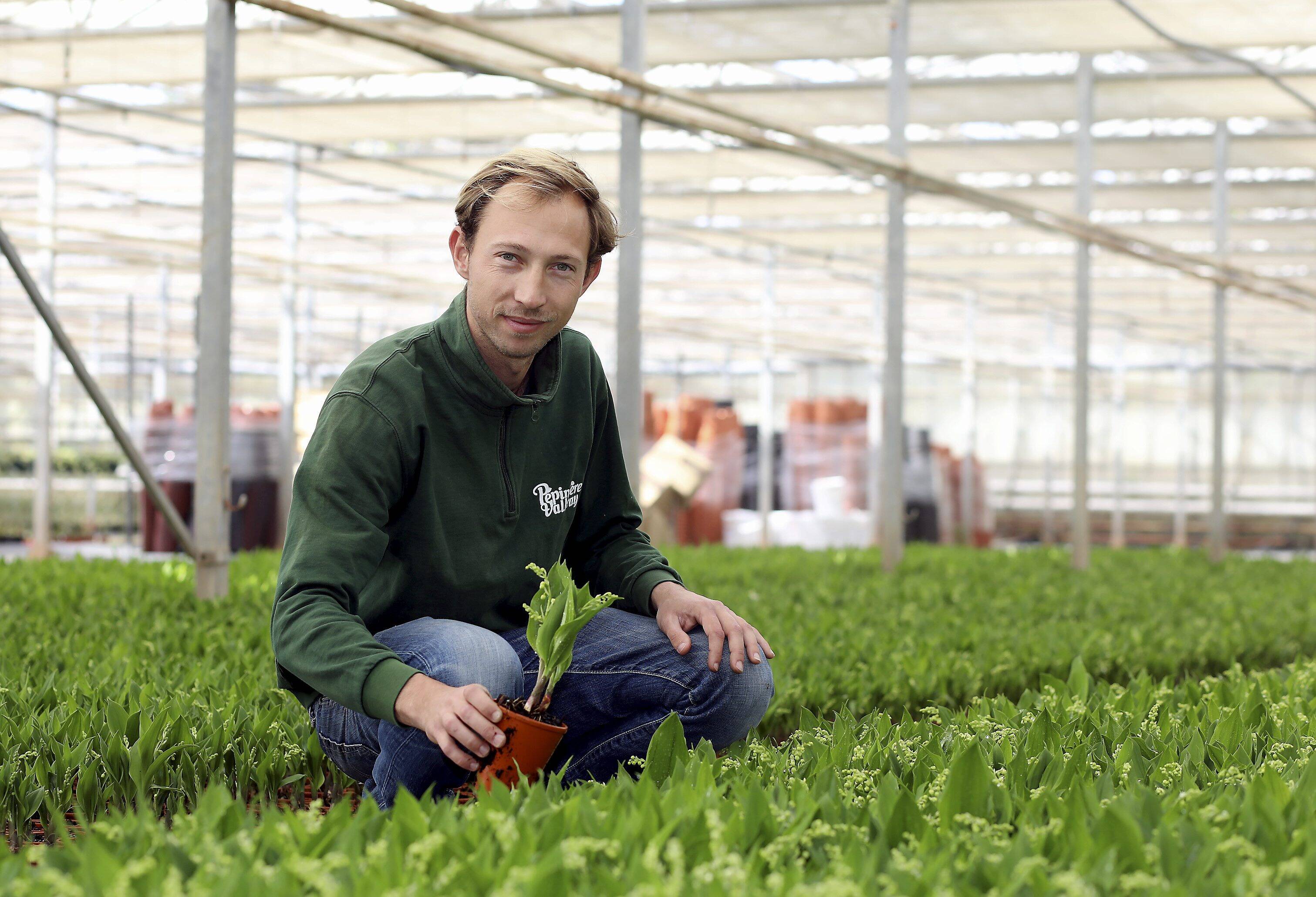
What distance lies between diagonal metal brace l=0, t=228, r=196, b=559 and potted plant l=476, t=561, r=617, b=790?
2548mm

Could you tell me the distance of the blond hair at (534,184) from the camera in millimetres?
2309

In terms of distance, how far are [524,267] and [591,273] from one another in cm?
20

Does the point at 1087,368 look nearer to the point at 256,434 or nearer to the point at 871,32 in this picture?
the point at 871,32

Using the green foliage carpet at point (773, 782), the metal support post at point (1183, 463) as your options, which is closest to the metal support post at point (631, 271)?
the green foliage carpet at point (773, 782)

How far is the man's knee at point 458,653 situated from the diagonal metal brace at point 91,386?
2314mm

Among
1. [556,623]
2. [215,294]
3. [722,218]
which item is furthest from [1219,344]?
[556,623]

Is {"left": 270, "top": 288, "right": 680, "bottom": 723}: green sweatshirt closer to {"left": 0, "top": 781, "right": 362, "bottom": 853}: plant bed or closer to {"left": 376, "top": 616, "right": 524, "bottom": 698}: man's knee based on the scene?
{"left": 376, "top": 616, "right": 524, "bottom": 698}: man's knee

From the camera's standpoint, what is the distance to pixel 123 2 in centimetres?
788

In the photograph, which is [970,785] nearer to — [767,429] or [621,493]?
[621,493]

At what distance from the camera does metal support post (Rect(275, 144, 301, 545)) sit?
8516mm

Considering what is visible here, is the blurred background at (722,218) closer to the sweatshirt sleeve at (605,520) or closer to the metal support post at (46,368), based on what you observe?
the metal support post at (46,368)

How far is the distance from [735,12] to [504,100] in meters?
1.90

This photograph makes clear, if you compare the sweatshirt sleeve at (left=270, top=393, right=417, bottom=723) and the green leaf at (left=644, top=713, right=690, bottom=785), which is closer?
the sweatshirt sleeve at (left=270, top=393, right=417, bottom=723)

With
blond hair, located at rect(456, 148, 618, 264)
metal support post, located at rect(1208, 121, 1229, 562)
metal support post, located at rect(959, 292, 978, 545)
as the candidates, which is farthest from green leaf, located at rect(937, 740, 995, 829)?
metal support post, located at rect(959, 292, 978, 545)
